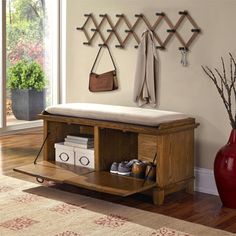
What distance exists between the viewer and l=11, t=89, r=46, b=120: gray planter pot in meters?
6.71

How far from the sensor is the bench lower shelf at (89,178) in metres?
3.61

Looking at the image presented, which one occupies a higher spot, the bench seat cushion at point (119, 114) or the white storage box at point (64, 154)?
the bench seat cushion at point (119, 114)

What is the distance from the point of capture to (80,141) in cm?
424

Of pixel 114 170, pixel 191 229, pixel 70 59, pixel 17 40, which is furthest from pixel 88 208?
pixel 17 40

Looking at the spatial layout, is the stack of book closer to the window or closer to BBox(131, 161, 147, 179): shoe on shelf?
BBox(131, 161, 147, 179): shoe on shelf

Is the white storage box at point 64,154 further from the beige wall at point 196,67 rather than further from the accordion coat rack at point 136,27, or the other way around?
the accordion coat rack at point 136,27

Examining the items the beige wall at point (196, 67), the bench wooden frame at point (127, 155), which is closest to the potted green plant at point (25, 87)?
the beige wall at point (196, 67)

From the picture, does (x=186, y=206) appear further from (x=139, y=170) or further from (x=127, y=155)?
(x=127, y=155)

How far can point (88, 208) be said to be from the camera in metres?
3.62

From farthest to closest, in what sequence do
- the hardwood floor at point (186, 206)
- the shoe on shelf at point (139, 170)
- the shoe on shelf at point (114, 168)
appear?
the shoe on shelf at point (114, 168) → the shoe on shelf at point (139, 170) → the hardwood floor at point (186, 206)

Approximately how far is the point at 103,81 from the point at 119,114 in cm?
90

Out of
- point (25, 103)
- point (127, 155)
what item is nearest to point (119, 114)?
point (127, 155)

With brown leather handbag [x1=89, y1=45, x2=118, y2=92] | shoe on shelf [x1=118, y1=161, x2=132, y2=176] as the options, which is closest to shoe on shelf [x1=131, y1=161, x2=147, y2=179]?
shoe on shelf [x1=118, y1=161, x2=132, y2=176]

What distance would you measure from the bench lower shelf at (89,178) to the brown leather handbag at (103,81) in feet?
2.73
